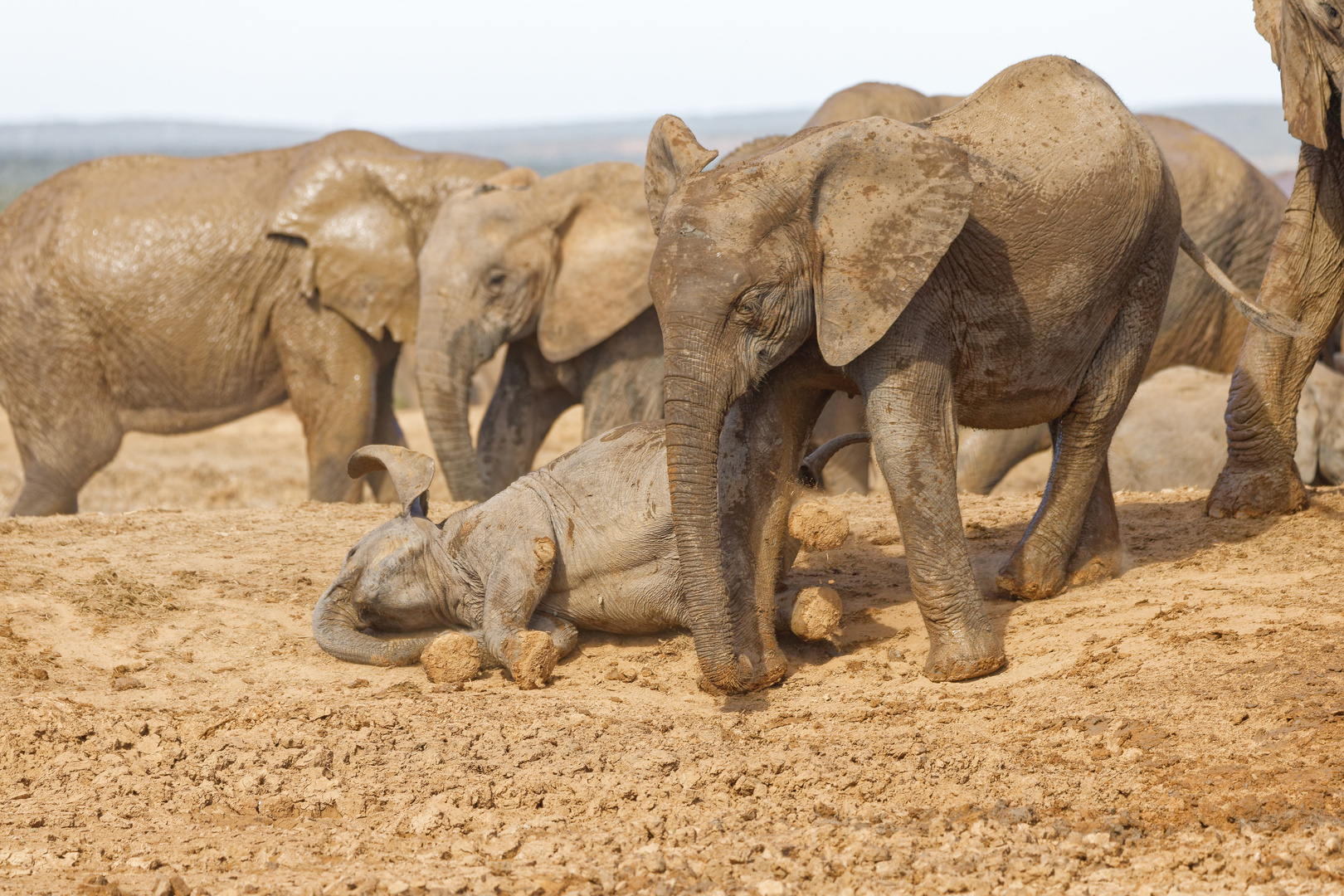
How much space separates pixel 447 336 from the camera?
754 centimetres

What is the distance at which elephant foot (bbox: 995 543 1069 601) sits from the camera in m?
5.09

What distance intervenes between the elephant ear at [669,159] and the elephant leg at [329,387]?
443 centimetres

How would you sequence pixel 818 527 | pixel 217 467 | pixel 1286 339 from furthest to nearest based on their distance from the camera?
pixel 217 467 < pixel 1286 339 < pixel 818 527

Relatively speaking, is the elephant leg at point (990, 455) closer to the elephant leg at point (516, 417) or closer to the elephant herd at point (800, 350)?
the elephant herd at point (800, 350)

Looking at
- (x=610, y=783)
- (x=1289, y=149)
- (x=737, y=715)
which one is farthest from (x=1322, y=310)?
(x=1289, y=149)

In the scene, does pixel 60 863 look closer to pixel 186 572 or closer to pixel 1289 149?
pixel 186 572

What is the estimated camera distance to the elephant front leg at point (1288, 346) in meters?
5.92

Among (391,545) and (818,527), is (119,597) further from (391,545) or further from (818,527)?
(818,527)

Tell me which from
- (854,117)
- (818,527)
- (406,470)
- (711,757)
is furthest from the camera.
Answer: (854,117)

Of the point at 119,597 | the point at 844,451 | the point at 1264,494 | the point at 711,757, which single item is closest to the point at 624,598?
the point at 711,757

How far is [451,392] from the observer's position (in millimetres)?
7637

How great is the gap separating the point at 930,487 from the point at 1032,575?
98 cm

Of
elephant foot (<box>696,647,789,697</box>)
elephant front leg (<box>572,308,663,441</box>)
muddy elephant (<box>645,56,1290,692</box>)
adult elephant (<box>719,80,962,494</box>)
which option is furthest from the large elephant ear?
elephant foot (<box>696,647,789,697</box>)

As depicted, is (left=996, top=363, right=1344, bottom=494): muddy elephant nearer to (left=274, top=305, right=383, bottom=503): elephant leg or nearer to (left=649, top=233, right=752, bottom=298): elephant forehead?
(left=274, top=305, right=383, bottom=503): elephant leg
